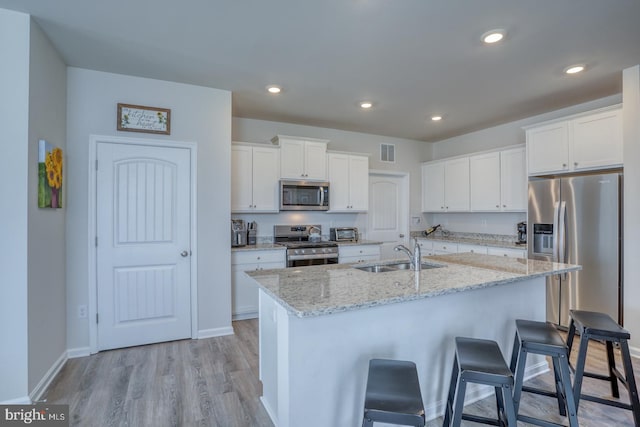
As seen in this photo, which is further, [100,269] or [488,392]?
[100,269]

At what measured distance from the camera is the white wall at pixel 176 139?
2895 millimetres

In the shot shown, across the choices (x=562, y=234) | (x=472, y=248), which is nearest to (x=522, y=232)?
(x=472, y=248)

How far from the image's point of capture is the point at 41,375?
235cm

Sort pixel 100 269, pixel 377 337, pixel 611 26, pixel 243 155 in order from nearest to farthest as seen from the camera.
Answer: pixel 377 337
pixel 611 26
pixel 100 269
pixel 243 155

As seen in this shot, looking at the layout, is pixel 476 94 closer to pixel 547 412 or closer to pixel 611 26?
pixel 611 26

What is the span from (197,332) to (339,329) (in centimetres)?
221

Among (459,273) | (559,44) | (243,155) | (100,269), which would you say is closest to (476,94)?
(559,44)

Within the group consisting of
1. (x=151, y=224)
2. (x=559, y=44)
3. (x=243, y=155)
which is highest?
(x=559, y=44)

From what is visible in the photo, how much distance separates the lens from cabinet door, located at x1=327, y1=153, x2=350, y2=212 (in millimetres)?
4676

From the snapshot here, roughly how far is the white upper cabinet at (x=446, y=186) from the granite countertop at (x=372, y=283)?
8.32ft

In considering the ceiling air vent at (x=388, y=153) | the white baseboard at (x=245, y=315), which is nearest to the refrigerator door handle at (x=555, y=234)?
the ceiling air vent at (x=388, y=153)

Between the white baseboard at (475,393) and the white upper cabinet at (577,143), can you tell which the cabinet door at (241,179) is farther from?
the white upper cabinet at (577,143)

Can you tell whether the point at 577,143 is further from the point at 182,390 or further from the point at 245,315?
the point at 182,390

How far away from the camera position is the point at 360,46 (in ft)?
8.32
